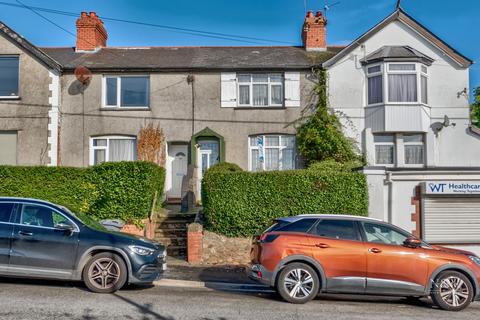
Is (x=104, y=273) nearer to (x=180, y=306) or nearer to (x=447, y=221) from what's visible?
(x=180, y=306)

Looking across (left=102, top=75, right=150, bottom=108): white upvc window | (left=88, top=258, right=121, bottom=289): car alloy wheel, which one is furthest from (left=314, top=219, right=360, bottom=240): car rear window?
(left=102, top=75, right=150, bottom=108): white upvc window

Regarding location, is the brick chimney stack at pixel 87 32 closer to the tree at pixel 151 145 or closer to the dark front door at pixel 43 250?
the tree at pixel 151 145

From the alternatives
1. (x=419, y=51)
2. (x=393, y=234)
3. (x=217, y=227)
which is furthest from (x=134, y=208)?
(x=419, y=51)

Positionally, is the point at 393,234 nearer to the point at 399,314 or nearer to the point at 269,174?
the point at 399,314

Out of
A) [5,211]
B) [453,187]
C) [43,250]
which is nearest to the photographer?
[43,250]

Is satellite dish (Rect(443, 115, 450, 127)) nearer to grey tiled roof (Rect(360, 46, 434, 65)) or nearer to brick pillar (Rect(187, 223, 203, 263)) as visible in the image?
grey tiled roof (Rect(360, 46, 434, 65))

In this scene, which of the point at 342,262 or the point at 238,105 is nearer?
the point at 342,262

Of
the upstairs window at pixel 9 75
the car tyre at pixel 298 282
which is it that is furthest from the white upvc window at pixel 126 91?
the car tyre at pixel 298 282

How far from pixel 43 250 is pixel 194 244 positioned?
499cm

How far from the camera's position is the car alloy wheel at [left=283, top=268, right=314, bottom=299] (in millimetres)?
8992

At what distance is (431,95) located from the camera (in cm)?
1956

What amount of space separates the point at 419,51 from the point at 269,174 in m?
9.62

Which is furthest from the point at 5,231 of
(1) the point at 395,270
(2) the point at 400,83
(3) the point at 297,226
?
(2) the point at 400,83

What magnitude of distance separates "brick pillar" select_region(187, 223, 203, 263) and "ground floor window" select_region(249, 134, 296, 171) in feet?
21.4
